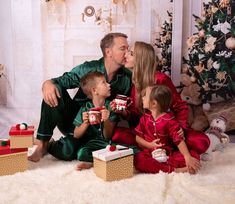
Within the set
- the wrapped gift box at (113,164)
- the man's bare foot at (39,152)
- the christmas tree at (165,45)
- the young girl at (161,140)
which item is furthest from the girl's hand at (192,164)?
the man's bare foot at (39,152)

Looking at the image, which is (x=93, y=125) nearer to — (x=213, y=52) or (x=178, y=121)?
(x=178, y=121)

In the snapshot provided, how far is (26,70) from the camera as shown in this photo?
140 inches

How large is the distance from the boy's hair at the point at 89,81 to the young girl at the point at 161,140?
0.41 meters

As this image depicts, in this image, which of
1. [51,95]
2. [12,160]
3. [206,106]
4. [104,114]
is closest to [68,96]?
[51,95]

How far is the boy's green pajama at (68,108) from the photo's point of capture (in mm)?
3045

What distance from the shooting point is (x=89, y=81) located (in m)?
3.03

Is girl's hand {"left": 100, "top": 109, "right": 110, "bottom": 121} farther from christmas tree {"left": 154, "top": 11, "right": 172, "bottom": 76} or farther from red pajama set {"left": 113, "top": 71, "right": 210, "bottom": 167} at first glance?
christmas tree {"left": 154, "top": 11, "right": 172, "bottom": 76}

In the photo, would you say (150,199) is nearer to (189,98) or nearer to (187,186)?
(187,186)

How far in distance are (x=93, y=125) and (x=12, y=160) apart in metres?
0.69

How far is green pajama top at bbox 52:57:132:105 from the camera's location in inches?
129

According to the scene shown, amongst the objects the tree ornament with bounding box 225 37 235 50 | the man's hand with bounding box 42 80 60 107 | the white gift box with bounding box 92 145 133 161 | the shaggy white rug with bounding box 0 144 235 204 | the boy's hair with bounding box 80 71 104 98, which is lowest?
the shaggy white rug with bounding box 0 144 235 204

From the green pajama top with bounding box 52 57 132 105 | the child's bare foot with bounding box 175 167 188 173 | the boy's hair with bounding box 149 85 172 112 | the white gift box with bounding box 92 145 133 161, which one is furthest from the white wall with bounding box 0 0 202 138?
the child's bare foot with bounding box 175 167 188 173

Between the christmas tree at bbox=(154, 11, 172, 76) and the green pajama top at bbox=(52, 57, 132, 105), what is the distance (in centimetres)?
35

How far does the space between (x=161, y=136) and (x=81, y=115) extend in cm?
66
